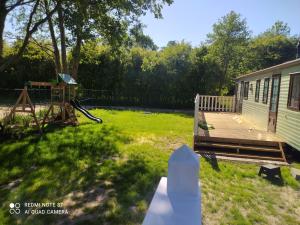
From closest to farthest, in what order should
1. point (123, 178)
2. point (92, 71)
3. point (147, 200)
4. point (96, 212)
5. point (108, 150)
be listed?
1. point (96, 212)
2. point (147, 200)
3. point (123, 178)
4. point (108, 150)
5. point (92, 71)

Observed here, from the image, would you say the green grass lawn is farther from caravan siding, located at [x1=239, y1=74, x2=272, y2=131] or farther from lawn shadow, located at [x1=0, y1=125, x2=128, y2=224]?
caravan siding, located at [x1=239, y1=74, x2=272, y2=131]

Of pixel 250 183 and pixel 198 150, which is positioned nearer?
pixel 250 183

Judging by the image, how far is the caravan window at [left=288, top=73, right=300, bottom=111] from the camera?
6.60 m

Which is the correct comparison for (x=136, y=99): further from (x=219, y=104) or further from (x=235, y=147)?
(x=235, y=147)

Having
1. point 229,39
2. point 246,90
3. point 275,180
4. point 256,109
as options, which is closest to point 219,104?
point 246,90

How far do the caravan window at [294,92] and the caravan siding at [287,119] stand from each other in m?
0.14

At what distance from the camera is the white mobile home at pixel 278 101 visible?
666cm

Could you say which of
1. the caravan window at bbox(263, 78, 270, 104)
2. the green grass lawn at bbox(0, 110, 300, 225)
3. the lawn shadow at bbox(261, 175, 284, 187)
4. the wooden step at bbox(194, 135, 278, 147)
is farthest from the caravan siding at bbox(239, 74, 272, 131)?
the lawn shadow at bbox(261, 175, 284, 187)

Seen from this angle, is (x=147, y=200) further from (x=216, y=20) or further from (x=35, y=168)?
(x=216, y=20)

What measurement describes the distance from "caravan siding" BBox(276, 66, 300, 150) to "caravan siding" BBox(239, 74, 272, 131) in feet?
4.36

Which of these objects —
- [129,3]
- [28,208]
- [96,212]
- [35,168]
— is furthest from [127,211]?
[129,3]

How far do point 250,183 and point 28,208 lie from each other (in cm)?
386

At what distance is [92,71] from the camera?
19.6 meters

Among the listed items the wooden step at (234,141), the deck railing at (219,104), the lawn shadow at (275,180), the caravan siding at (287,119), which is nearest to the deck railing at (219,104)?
the deck railing at (219,104)
